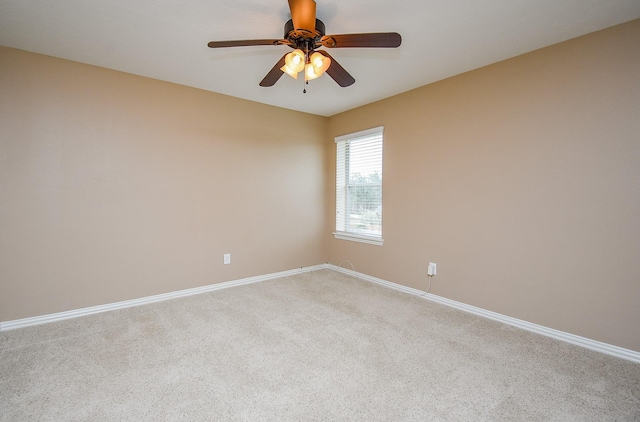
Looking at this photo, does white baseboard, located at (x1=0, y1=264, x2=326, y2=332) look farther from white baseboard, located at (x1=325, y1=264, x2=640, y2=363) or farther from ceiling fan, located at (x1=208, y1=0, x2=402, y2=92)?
ceiling fan, located at (x1=208, y1=0, x2=402, y2=92)

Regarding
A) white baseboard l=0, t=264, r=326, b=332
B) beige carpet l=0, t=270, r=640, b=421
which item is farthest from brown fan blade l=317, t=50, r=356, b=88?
white baseboard l=0, t=264, r=326, b=332

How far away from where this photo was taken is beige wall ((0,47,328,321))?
2467 mm

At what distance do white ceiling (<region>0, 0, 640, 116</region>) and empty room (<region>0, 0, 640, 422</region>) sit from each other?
2 centimetres

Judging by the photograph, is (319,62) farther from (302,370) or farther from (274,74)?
(302,370)

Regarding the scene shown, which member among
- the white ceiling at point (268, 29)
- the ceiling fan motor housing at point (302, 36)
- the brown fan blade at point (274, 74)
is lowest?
the brown fan blade at point (274, 74)

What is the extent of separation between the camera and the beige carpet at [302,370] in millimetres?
1514

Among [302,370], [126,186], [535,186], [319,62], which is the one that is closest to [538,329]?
[535,186]

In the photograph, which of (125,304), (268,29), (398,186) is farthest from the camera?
(398,186)

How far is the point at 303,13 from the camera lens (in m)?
1.58

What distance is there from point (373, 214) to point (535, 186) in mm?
1862

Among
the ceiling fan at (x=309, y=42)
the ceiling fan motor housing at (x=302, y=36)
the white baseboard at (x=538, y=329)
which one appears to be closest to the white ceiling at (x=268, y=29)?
the ceiling fan motor housing at (x=302, y=36)

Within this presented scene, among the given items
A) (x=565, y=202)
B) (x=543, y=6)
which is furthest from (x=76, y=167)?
(x=565, y=202)

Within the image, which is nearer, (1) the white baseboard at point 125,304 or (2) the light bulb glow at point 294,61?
(2) the light bulb glow at point 294,61

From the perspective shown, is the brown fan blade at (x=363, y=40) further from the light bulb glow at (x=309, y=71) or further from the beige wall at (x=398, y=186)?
the beige wall at (x=398, y=186)
